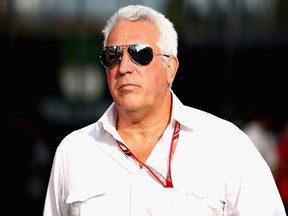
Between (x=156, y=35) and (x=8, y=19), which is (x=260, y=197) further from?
(x=8, y=19)

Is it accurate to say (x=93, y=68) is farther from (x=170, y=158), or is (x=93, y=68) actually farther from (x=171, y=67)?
(x=170, y=158)

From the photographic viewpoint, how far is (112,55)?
350 centimetres

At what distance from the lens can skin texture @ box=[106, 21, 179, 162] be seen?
3465mm

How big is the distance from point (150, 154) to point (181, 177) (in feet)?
0.58

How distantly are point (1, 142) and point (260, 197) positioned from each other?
590cm

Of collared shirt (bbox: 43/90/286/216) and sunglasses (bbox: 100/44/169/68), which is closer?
collared shirt (bbox: 43/90/286/216)

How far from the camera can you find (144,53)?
349 cm

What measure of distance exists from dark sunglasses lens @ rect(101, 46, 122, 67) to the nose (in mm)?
17

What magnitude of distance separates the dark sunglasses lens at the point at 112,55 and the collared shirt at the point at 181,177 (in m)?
0.26

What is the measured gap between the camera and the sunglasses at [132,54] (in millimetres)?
3482

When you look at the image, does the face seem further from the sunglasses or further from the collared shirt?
the collared shirt

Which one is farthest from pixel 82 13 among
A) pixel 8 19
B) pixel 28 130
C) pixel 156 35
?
pixel 156 35

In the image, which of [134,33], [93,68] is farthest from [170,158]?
[93,68]

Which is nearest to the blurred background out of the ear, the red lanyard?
the ear
